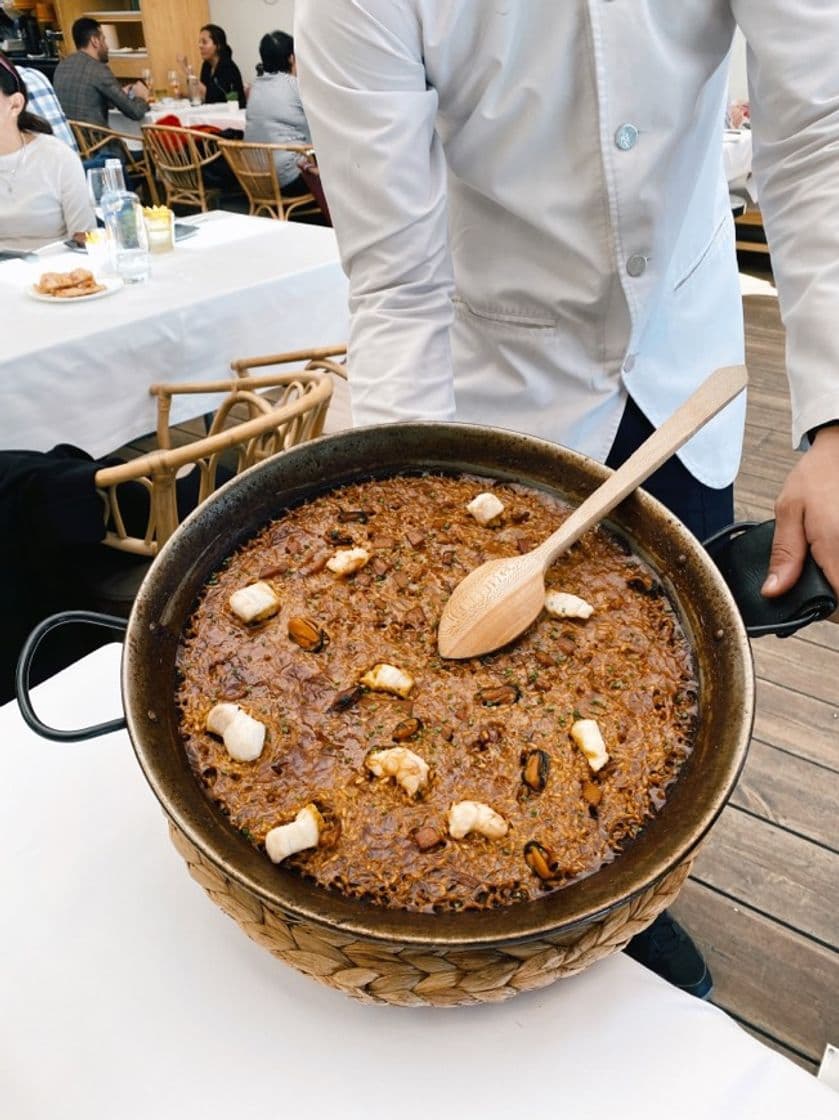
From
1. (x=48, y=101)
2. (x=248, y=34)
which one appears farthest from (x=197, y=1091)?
(x=248, y=34)

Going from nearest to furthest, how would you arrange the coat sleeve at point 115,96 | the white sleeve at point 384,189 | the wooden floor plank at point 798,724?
the white sleeve at point 384,189
the wooden floor plank at point 798,724
the coat sleeve at point 115,96

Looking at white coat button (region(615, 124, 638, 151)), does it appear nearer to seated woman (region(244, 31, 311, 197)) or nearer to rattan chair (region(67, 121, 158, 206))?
seated woman (region(244, 31, 311, 197))

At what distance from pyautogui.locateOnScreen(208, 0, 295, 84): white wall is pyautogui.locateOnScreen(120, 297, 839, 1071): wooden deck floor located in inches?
382

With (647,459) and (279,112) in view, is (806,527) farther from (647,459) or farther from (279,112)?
(279,112)

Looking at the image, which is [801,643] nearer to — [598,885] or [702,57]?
[702,57]

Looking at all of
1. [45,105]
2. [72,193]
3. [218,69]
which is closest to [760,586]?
[72,193]

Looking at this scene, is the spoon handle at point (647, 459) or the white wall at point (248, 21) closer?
the spoon handle at point (647, 459)

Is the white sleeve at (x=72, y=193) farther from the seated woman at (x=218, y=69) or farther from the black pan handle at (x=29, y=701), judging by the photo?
the seated woman at (x=218, y=69)

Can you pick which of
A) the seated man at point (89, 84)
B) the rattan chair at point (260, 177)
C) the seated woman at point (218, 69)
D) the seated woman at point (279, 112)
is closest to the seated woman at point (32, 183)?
the rattan chair at point (260, 177)

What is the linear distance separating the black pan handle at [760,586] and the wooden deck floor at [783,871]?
109 cm

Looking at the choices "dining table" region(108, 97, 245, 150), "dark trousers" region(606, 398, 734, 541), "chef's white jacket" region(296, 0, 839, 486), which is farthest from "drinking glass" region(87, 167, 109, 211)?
"dining table" region(108, 97, 245, 150)

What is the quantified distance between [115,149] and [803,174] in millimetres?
7246

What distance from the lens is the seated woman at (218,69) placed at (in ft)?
26.2

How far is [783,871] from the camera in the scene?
5.46 ft
